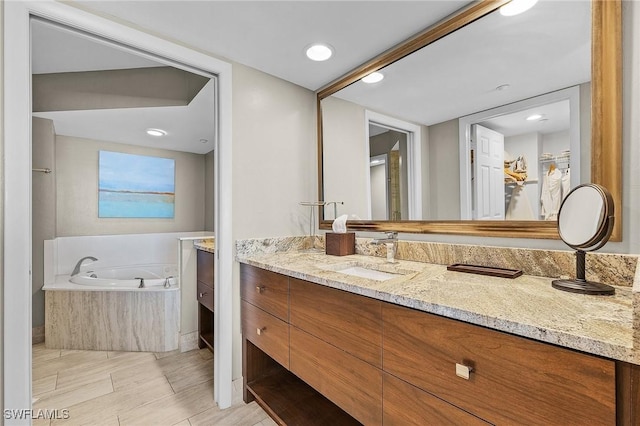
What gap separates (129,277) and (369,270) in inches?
121

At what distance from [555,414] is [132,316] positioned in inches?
115

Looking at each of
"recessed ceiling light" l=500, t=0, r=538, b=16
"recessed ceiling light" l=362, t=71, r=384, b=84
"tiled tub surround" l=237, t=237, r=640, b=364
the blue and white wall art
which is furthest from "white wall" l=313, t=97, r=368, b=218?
the blue and white wall art

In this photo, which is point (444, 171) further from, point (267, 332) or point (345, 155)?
point (267, 332)

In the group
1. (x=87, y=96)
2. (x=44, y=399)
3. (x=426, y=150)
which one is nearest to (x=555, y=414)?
(x=426, y=150)

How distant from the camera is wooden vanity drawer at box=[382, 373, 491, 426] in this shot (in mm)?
790

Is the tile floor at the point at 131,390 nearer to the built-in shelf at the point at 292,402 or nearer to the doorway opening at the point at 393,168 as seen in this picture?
the built-in shelf at the point at 292,402

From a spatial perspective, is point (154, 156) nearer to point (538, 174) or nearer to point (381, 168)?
point (381, 168)

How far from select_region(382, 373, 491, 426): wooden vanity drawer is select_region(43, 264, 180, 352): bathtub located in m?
2.21

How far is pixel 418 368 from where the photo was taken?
874mm

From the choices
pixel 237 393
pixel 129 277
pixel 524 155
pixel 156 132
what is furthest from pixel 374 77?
pixel 129 277

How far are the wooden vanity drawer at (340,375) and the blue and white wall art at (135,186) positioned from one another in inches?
122

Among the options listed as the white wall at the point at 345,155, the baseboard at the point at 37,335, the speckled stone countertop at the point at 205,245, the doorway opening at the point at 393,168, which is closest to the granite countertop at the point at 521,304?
the doorway opening at the point at 393,168

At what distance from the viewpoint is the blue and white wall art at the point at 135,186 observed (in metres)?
3.34

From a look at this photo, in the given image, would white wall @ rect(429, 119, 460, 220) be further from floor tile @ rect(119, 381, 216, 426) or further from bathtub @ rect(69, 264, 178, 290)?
bathtub @ rect(69, 264, 178, 290)
